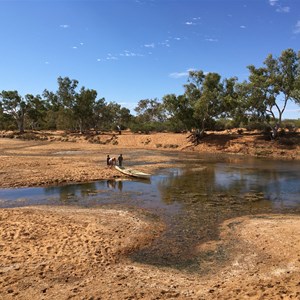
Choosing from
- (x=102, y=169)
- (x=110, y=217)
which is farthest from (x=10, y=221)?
(x=102, y=169)

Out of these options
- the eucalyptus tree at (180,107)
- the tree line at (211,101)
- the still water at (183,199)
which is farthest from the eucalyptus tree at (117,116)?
the still water at (183,199)

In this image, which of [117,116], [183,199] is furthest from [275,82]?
[117,116]

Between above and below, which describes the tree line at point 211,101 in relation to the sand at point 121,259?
above

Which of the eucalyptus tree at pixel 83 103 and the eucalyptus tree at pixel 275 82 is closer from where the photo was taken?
the eucalyptus tree at pixel 275 82

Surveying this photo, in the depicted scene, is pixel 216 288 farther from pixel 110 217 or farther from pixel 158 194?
pixel 158 194

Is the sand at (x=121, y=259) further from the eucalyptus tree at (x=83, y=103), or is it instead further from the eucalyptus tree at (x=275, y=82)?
the eucalyptus tree at (x=83, y=103)

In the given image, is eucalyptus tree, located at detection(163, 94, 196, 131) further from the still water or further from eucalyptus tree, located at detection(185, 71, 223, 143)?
the still water

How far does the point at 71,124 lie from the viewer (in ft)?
271

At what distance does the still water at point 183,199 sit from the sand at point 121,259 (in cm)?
64

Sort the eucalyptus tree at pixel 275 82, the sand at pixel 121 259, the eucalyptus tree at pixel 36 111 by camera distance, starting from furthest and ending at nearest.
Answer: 1. the eucalyptus tree at pixel 36 111
2. the eucalyptus tree at pixel 275 82
3. the sand at pixel 121 259

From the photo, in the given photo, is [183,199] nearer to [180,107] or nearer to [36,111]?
[180,107]

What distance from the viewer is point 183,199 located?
18812 millimetres

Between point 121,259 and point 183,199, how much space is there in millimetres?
9403

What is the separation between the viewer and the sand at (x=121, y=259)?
7746 mm
